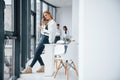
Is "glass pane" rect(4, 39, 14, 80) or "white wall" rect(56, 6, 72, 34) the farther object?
"white wall" rect(56, 6, 72, 34)

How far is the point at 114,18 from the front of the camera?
3365 millimetres

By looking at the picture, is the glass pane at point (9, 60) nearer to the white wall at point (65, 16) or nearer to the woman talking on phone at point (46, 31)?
the woman talking on phone at point (46, 31)

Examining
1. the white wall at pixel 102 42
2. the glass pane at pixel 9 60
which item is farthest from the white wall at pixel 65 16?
the white wall at pixel 102 42

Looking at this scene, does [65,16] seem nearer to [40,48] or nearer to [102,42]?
[40,48]

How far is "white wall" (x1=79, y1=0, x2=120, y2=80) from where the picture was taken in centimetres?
336

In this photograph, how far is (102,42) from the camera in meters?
3.38

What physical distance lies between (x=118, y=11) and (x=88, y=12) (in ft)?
1.47

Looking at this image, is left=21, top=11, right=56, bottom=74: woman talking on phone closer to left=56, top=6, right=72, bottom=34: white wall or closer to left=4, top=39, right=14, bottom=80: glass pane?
left=4, top=39, right=14, bottom=80: glass pane

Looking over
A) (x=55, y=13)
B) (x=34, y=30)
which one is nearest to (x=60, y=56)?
(x=34, y=30)

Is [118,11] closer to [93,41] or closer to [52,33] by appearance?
[93,41]

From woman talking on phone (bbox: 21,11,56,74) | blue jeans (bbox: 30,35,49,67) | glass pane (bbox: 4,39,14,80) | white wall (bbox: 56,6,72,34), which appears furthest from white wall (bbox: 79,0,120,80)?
white wall (bbox: 56,6,72,34)

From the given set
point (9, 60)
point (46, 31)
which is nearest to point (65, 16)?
point (46, 31)

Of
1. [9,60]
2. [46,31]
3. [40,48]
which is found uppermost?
[46,31]

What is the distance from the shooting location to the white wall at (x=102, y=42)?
3.36m
